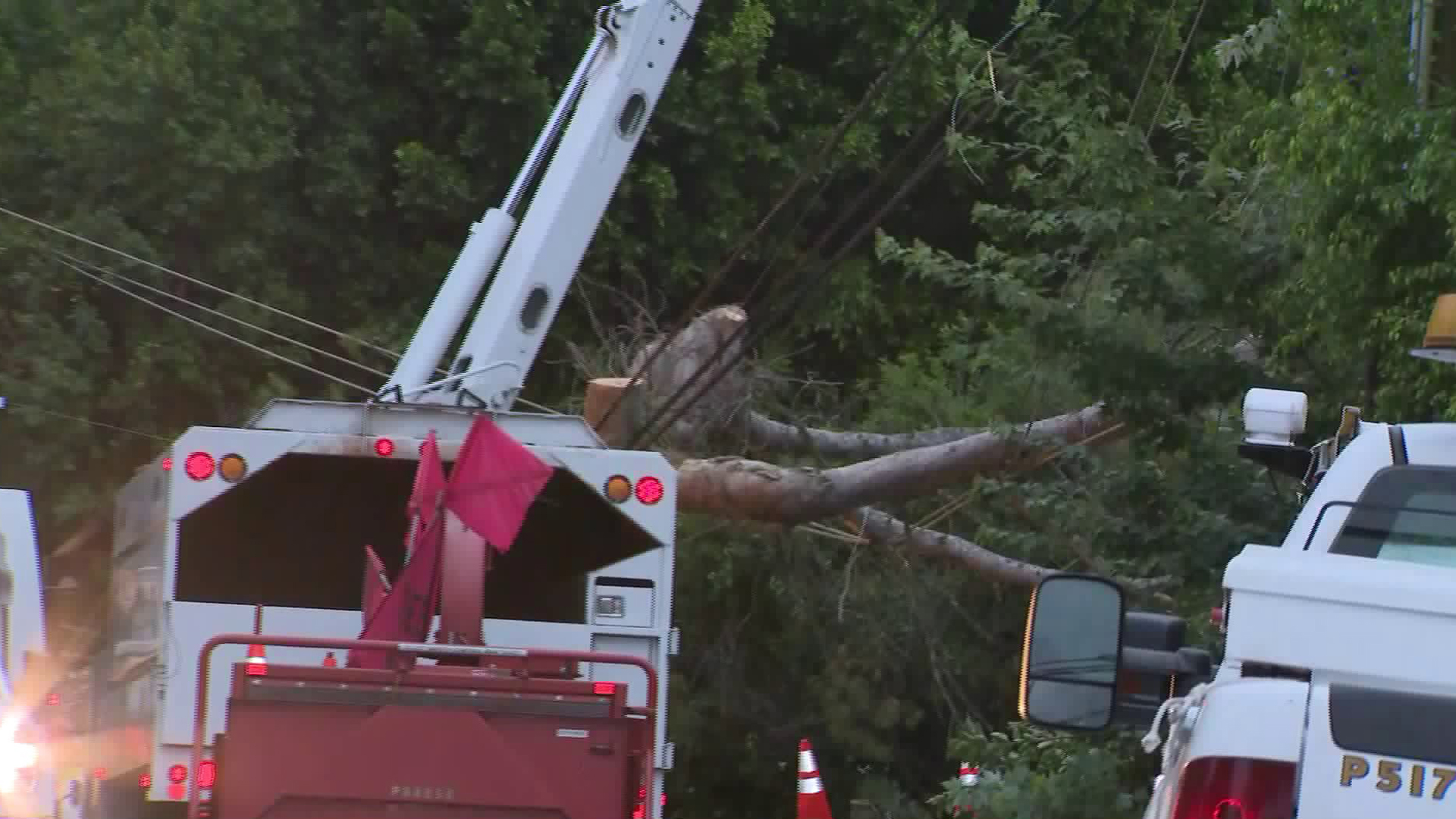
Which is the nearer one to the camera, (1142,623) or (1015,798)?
(1142,623)

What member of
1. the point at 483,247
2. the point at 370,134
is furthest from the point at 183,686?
the point at 370,134

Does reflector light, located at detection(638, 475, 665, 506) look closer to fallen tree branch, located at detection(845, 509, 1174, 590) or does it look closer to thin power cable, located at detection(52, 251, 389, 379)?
fallen tree branch, located at detection(845, 509, 1174, 590)

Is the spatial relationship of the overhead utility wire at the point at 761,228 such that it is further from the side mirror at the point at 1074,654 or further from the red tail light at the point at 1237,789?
the red tail light at the point at 1237,789

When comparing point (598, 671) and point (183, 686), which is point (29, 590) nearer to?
point (183, 686)

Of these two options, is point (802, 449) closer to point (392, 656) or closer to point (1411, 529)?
point (392, 656)

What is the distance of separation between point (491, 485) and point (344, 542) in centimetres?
240

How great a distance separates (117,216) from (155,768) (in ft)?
29.1

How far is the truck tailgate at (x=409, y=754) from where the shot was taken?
627 centimetres

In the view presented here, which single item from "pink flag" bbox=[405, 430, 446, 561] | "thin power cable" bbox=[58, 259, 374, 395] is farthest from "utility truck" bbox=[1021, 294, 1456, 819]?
"thin power cable" bbox=[58, 259, 374, 395]

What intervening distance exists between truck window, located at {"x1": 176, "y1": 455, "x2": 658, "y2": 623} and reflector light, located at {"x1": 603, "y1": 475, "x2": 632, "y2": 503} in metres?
0.28

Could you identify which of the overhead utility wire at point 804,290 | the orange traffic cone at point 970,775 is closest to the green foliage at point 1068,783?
the orange traffic cone at point 970,775

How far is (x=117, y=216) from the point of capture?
16.2 m

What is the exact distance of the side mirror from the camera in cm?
364

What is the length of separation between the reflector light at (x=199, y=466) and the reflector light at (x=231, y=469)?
0.04 m
